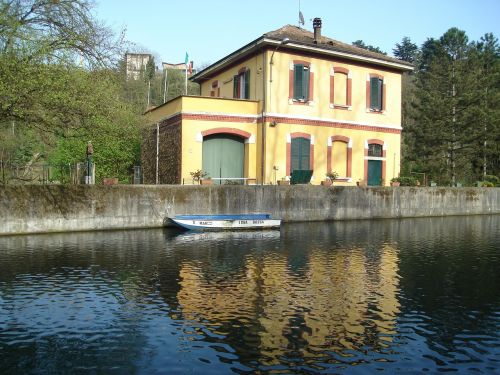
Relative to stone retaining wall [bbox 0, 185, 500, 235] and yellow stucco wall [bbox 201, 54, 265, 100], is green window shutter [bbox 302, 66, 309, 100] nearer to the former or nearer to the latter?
yellow stucco wall [bbox 201, 54, 265, 100]

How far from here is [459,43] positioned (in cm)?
5059

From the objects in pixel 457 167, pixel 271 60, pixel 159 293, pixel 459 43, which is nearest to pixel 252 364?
pixel 159 293

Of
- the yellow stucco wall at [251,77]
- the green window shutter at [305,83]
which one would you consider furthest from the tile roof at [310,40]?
the yellow stucco wall at [251,77]

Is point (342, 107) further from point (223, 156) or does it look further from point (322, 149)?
point (223, 156)

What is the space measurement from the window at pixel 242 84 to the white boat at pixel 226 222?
10.3 meters

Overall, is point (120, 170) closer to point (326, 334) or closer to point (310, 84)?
point (310, 84)

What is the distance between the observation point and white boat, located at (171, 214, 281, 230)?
22.8 meters

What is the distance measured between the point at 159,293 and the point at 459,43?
4901 centimetres

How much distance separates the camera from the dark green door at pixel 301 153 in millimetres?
30109

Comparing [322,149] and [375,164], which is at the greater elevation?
[322,149]

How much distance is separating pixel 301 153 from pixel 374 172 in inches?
244

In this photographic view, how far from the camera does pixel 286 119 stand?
29.6 m

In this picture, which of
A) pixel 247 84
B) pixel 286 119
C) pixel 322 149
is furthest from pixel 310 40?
pixel 322 149

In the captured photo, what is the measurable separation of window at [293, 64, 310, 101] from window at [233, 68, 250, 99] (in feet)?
10.2
